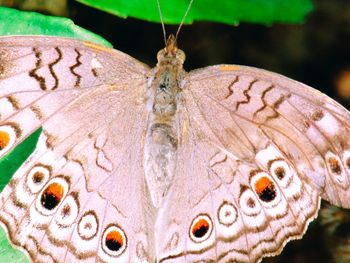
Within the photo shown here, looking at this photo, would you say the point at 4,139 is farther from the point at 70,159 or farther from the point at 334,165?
the point at 334,165

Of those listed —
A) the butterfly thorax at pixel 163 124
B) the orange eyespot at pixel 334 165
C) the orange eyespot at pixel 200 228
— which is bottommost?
the orange eyespot at pixel 200 228

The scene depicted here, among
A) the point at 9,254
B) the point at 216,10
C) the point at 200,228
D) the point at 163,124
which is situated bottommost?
the point at 9,254

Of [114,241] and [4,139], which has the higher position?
[4,139]

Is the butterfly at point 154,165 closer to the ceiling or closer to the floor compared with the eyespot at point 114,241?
closer to the ceiling

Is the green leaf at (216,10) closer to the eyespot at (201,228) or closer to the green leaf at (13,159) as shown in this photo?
the green leaf at (13,159)

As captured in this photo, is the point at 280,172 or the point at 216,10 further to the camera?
the point at 216,10

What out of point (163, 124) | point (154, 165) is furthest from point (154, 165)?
point (163, 124)

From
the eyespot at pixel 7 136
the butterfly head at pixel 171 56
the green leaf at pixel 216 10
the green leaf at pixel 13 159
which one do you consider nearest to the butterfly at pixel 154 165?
the eyespot at pixel 7 136

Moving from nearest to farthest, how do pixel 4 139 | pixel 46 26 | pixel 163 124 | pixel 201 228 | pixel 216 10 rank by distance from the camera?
pixel 4 139 → pixel 201 228 → pixel 163 124 → pixel 46 26 → pixel 216 10
